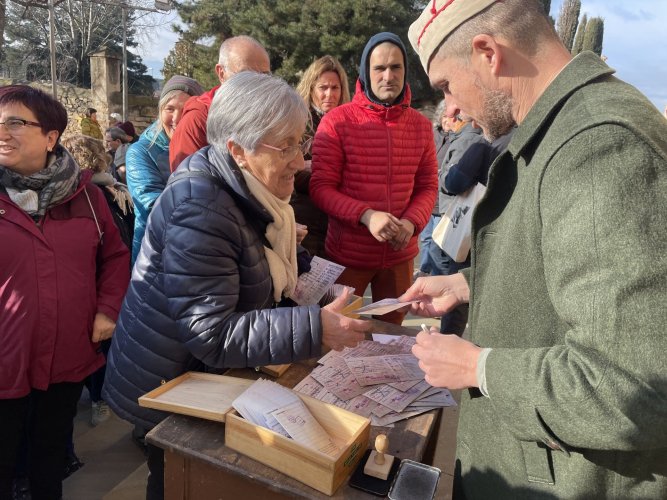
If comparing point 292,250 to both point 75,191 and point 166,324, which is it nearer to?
point 166,324

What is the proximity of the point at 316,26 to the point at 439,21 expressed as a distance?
17884mm

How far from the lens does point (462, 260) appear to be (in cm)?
340

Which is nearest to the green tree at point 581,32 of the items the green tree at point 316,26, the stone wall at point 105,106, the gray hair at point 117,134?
the green tree at point 316,26

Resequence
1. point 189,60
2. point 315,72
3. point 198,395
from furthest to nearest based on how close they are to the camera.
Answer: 1. point 189,60
2. point 315,72
3. point 198,395

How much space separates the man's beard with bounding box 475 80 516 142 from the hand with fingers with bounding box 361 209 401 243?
1.46m

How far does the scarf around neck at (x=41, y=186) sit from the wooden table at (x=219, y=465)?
1193 mm

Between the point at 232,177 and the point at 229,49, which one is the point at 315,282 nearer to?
the point at 232,177

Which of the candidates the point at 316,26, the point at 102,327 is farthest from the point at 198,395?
the point at 316,26

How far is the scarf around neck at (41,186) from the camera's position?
1956mm

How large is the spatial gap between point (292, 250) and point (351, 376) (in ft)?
1.64

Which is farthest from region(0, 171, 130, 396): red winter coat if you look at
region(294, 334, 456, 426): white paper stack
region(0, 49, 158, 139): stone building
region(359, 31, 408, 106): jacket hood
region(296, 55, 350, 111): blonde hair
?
region(0, 49, 158, 139): stone building

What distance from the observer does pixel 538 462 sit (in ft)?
3.54

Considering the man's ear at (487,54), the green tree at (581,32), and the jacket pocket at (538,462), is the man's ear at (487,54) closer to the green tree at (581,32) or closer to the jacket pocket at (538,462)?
the jacket pocket at (538,462)

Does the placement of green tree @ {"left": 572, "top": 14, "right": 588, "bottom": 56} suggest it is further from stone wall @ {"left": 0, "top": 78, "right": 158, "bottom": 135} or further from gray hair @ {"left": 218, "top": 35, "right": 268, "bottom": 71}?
gray hair @ {"left": 218, "top": 35, "right": 268, "bottom": 71}
